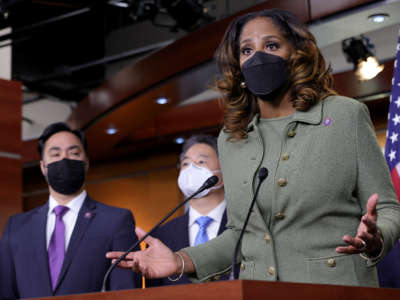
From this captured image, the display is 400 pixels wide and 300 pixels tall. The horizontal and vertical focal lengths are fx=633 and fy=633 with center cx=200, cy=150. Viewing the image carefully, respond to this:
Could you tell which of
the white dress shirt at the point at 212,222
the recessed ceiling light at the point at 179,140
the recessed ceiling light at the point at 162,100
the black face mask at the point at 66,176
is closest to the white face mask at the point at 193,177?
the white dress shirt at the point at 212,222

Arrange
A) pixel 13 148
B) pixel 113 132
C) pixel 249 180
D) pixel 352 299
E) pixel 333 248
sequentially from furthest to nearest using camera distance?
pixel 113 132
pixel 13 148
pixel 249 180
pixel 333 248
pixel 352 299

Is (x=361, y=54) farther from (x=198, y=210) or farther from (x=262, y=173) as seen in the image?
(x=262, y=173)

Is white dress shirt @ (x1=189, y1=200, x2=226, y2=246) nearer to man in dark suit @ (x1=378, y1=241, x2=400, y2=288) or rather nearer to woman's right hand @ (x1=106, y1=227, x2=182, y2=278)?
man in dark suit @ (x1=378, y1=241, x2=400, y2=288)

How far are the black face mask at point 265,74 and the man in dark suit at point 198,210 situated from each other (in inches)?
60.3

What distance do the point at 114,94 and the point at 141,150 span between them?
1.91 meters

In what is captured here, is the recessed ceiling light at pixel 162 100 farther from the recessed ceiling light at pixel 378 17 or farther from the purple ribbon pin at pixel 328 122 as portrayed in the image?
the purple ribbon pin at pixel 328 122

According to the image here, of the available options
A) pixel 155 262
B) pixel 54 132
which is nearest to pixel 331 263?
pixel 155 262

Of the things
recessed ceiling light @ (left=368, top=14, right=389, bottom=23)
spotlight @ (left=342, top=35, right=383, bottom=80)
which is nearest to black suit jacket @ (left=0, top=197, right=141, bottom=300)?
recessed ceiling light @ (left=368, top=14, right=389, bottom=23)

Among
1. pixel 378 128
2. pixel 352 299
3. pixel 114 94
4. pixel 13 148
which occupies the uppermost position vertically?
pixel 114 94

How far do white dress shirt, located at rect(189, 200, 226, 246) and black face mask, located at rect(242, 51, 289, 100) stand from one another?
162 cm

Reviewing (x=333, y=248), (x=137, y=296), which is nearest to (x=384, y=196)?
(x=333, y=248)

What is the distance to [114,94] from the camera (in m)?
6.32

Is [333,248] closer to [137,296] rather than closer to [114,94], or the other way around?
[137,296]

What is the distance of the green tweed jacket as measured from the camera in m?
1.55
